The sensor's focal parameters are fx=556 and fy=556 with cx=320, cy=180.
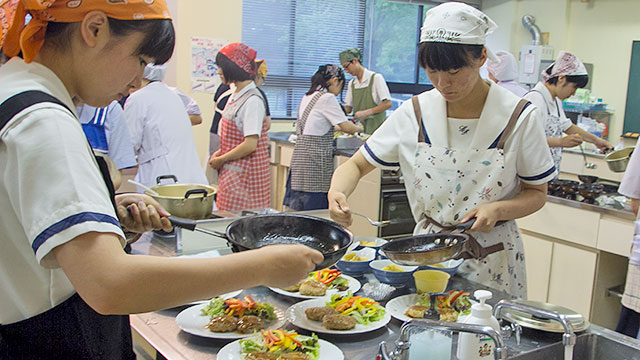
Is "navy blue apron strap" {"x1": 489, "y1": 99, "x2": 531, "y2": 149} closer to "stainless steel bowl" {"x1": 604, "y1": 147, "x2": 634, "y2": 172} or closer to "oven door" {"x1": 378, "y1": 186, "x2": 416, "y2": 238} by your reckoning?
"stainless steel bowl" {"x1": 604, "y1": 147, "x2": 634, "y2": 172}

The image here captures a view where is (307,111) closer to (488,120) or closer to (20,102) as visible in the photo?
(488,120)

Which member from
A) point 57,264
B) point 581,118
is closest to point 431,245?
point 57,264

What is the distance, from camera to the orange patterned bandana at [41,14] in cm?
86

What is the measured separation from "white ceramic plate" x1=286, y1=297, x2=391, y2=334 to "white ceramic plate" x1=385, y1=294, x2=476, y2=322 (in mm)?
28

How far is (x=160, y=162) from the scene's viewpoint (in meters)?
3.22

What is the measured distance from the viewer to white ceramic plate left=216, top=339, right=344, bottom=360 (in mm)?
1256

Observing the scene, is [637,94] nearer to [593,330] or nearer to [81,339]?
[593,330]

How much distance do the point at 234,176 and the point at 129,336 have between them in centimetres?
259

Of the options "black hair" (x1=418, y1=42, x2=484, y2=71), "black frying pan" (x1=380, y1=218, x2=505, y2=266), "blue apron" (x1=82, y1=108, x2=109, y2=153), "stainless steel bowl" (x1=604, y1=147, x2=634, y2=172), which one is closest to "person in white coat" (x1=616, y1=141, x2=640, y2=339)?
"stainless steel bowl" (x1=604, y1=147, x2=634, y2=172)

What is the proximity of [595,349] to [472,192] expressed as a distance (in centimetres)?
62

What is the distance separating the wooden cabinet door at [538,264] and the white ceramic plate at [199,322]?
261cm

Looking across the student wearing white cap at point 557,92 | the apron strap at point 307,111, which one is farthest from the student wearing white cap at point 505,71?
the apron strap at point 307,111

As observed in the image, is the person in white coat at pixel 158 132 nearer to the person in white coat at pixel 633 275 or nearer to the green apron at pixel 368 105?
the person in white coat at pixel 633 275

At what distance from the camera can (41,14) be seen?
871 millimetres
